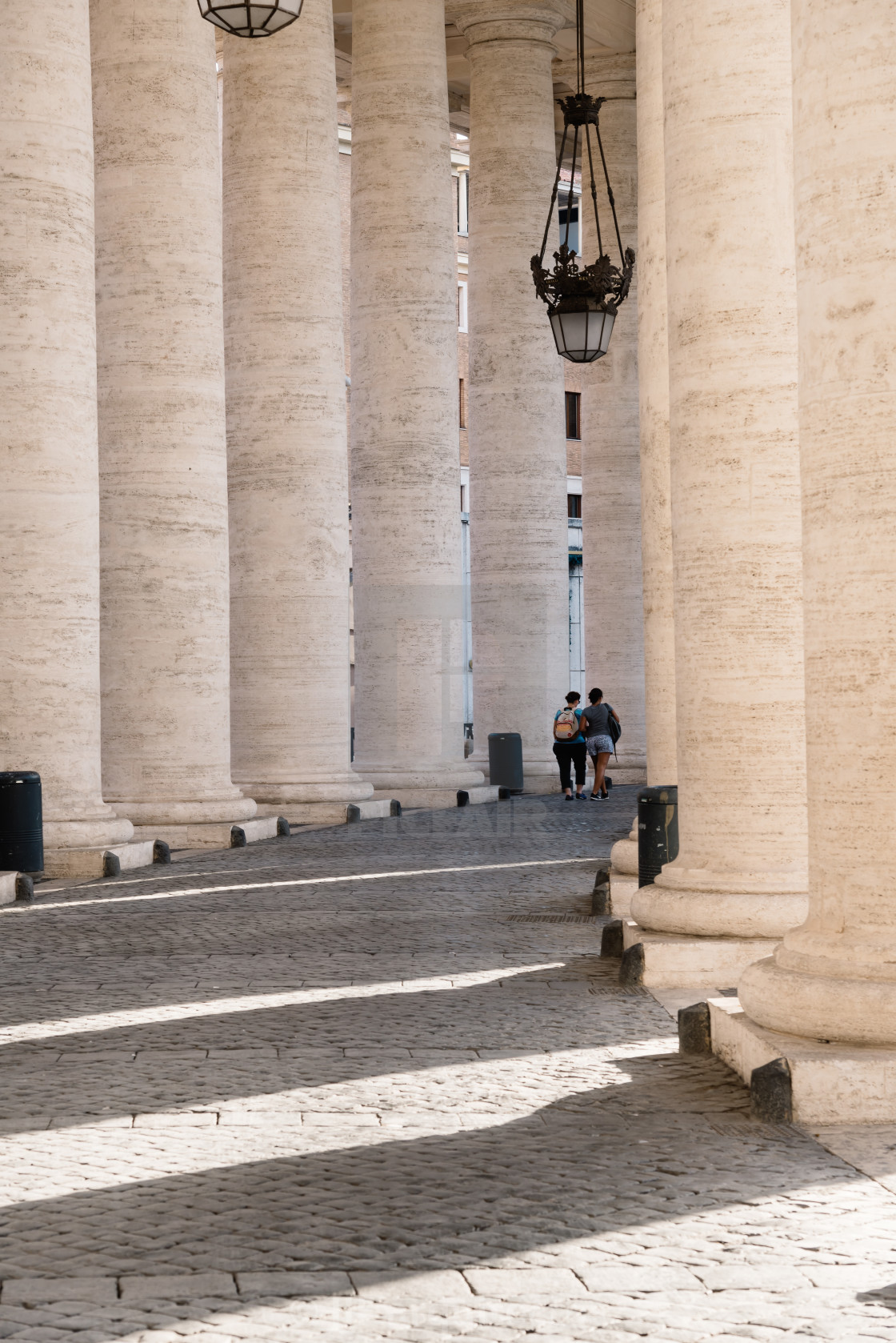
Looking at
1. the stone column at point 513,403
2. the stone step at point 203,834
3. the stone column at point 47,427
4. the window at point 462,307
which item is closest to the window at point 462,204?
the window at point 462,307

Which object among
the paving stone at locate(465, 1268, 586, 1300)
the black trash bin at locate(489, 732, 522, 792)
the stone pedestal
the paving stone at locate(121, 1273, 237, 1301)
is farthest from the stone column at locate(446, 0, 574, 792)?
the paving stone at locate(121, 1273, 237, 1301)

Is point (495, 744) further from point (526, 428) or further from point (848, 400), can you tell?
point (848, 400)

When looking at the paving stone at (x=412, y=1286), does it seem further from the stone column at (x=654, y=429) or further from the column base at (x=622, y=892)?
the stone column at (x=654, y=429)

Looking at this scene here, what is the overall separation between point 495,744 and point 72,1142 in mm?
39143

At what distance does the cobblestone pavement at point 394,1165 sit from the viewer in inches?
332

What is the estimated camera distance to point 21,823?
27.8m

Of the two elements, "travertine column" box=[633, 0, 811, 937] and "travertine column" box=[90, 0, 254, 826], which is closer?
"travertine column" box=[633, 0, 811, 937]

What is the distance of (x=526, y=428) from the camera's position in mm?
52438

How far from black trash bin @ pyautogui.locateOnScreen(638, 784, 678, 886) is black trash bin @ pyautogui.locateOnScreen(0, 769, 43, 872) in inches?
415

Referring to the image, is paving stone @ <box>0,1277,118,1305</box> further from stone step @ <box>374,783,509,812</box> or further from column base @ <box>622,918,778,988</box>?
stone step @ <box>374,783,509,812</box>

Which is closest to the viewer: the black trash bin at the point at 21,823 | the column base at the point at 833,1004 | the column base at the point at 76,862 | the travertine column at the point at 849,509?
the column base at the point at 833,1004

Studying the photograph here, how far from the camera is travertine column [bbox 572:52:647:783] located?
187 ft

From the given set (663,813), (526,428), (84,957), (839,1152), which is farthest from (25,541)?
(526,428)

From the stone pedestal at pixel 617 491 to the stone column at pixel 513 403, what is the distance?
466 centimetres
